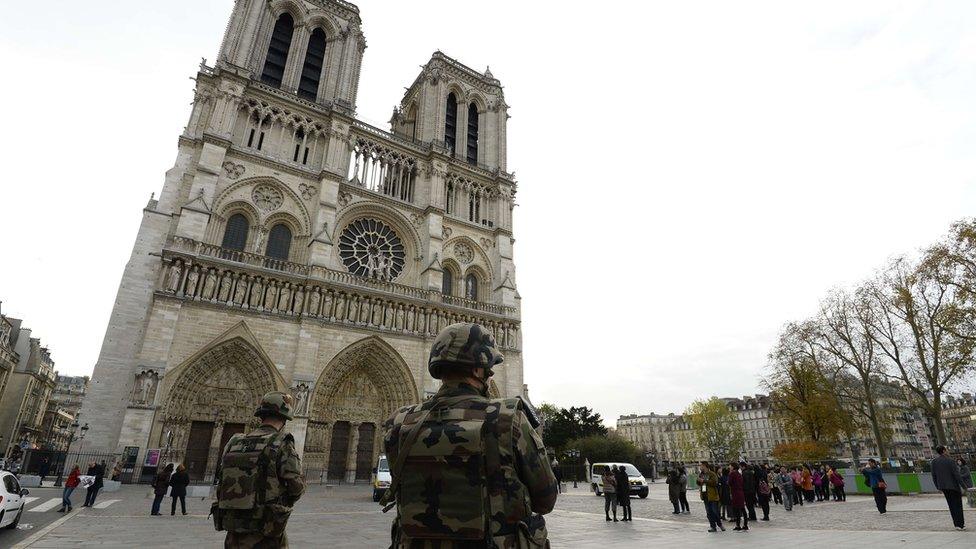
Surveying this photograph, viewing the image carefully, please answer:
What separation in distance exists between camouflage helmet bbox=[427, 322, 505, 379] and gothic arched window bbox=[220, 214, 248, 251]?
22.9 m

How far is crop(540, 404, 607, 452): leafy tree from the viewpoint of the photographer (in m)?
38.9

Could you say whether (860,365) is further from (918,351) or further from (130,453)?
A: (130,453)

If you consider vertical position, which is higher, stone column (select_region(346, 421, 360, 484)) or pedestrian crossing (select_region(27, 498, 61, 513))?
stone column (select_region(346, 421, 360, 484))

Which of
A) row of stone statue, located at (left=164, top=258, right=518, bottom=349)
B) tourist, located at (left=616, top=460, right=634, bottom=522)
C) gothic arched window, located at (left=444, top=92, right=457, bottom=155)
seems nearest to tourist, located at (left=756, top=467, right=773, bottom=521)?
tourist, located at (left=616, top=460, right=634, bottom=522)

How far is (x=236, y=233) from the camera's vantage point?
22.3m

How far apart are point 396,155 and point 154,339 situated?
53.0 feet

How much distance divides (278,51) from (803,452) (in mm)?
39280

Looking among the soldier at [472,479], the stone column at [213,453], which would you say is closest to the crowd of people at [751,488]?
the soldier at [472,479]

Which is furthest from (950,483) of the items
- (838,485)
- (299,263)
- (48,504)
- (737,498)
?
(299,263)

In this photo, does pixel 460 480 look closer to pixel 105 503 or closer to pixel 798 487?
pixel 105 503

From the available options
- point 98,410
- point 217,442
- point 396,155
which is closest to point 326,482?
point 217,442

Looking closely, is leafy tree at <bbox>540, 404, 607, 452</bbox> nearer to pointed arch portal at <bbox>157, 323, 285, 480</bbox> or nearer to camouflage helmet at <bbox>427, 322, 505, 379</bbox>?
pointed arch portal at <bbox>157, 323, 285, 480</bbox>

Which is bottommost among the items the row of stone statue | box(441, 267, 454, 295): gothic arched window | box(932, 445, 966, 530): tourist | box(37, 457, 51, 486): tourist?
box(37, 457, 51, 486): tourist

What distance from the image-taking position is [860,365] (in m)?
23.7
